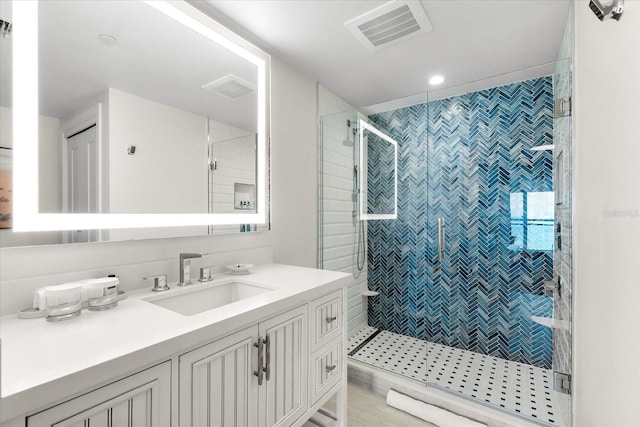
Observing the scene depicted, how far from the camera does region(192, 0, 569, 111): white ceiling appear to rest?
1583 millimetres

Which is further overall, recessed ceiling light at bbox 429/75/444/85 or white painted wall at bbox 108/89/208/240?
recessed ceiling light at bbox 429/75/444/85

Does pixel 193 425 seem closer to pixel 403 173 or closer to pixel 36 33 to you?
pixel 36 33

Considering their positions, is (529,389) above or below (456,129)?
below

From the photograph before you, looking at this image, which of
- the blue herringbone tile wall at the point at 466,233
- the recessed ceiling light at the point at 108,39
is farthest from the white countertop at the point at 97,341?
the blue herringbone tile wall at the point at 466,233

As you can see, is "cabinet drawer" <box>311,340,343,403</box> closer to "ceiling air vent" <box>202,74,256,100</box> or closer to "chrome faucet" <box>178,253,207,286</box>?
"chrome faucet" <box>178,253,207,286</box>

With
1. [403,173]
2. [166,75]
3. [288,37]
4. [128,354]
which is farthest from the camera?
[403,173]

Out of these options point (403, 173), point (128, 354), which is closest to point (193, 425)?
point (128, 354)

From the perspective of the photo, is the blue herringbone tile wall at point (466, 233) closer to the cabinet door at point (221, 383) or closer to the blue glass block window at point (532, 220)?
the blue glass block window at point (532, 220)

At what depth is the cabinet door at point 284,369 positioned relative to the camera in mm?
1130

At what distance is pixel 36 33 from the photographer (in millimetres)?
1095

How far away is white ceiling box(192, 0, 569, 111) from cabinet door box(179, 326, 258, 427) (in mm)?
1619

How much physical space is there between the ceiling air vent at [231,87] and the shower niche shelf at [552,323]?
89.8 inches

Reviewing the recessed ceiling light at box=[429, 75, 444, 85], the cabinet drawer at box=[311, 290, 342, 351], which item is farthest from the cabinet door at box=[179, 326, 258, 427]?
the recessed ceiling light at box=[429, 75, 444, 85]

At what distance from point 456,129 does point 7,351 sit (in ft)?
9.66
